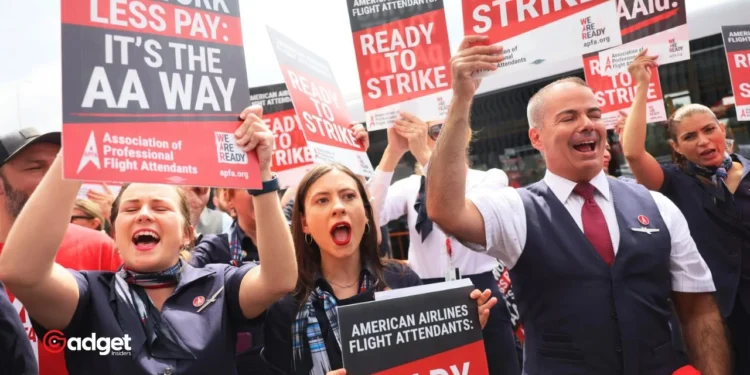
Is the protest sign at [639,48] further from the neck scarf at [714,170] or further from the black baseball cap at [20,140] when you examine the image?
the black baseball cap at [20,140]

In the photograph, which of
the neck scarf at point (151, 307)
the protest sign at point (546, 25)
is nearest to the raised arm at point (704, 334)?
the protest sign at point (546, 25)

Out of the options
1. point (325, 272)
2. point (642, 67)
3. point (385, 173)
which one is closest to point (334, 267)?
point (325, 272)

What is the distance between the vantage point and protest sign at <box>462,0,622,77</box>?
2977 mm

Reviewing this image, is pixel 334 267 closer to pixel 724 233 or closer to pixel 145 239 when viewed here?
pixel 145 239

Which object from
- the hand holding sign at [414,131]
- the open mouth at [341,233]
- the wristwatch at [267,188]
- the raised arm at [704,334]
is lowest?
the raised arm at [704,334]

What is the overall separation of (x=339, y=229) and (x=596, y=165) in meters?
1.14

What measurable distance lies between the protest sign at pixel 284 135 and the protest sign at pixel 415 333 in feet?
8.58

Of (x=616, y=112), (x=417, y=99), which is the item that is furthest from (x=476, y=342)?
(x=616, y=112)

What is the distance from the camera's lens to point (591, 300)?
2.45m

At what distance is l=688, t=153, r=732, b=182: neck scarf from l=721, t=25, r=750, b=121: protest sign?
1.23 m

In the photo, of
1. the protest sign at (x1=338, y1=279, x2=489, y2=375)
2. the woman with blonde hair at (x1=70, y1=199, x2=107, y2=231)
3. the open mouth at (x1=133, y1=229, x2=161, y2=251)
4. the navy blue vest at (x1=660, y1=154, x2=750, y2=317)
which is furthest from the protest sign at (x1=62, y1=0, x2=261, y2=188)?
the navy blue vest at (x1=660, y1=154, x2=750, y2=317)

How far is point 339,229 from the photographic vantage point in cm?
304

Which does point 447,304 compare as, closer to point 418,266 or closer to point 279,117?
point 418,266

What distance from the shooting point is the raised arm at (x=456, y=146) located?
92.5 inches
